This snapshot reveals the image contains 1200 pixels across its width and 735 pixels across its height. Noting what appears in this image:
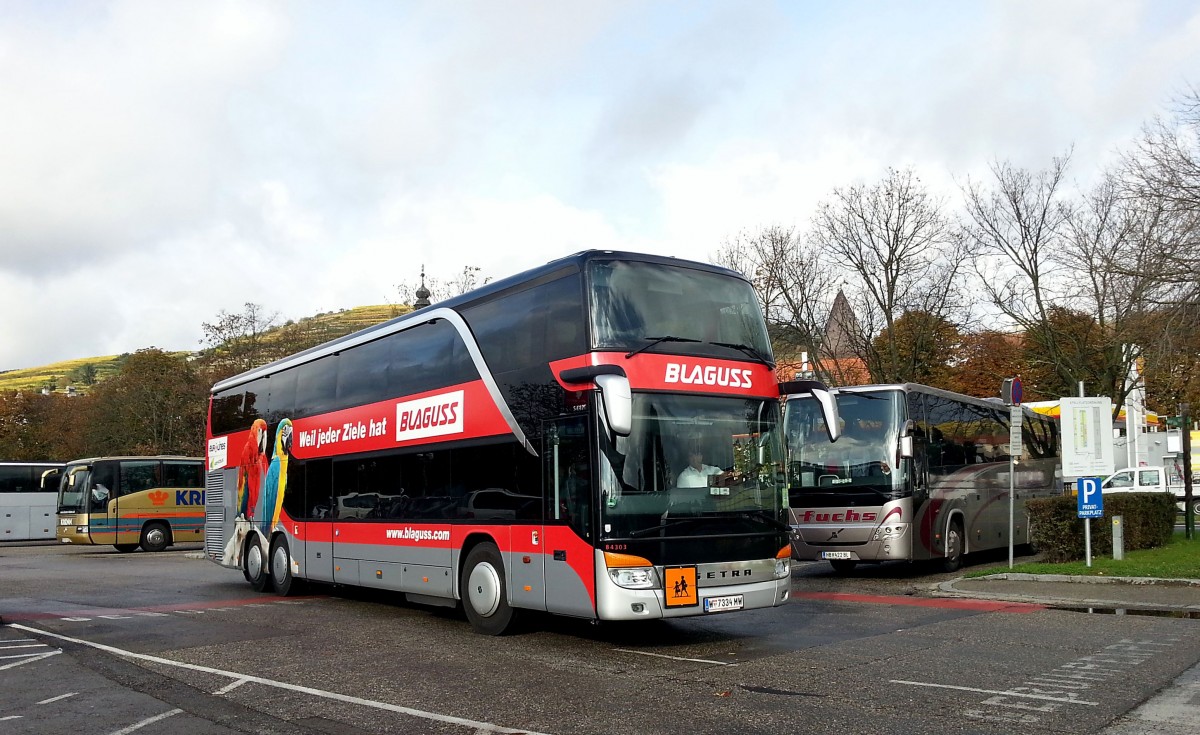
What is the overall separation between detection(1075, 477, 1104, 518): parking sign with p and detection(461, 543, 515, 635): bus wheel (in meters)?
9.59

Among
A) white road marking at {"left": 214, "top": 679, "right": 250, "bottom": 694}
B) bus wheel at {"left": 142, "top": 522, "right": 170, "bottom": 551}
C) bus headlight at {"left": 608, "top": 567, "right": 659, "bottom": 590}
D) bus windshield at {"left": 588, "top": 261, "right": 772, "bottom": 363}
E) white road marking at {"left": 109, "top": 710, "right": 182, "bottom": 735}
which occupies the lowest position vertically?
bus wheel at {"left": 142, "top": 522, "right": 170, "bottom": 551}

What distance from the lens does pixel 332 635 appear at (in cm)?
1179

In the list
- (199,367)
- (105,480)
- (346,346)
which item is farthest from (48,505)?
(346,346)

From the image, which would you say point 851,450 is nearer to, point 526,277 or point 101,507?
point 526,277

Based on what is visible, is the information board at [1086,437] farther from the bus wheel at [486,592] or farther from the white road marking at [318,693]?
the white road marking at [318,693]

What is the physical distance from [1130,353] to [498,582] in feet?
73.3

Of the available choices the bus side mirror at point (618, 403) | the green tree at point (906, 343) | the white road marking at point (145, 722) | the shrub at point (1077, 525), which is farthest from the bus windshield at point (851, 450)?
the green tree at point (906, 343)

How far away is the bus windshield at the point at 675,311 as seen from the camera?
10.2 m

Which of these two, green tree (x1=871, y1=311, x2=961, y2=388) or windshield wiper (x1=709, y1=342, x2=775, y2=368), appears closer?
windshield wiper (x1=709, y1=342, x2=775, y2=368)

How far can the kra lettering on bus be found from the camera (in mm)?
10250

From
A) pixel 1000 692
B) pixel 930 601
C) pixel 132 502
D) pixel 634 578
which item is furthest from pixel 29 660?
pixel 132 502

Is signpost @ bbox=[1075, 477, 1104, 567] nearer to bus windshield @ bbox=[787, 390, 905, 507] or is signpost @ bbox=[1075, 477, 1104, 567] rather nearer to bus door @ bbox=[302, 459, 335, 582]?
bus windshield @ bbox=[787, 390, 905, 507]

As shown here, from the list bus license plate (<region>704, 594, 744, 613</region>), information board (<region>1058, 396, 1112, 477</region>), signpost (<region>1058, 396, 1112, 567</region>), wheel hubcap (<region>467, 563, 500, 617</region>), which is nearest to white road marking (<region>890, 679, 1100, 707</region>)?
bus license plate (<region>704, 594, 744, 613</region>)

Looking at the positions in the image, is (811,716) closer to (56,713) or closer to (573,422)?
(573,422)
